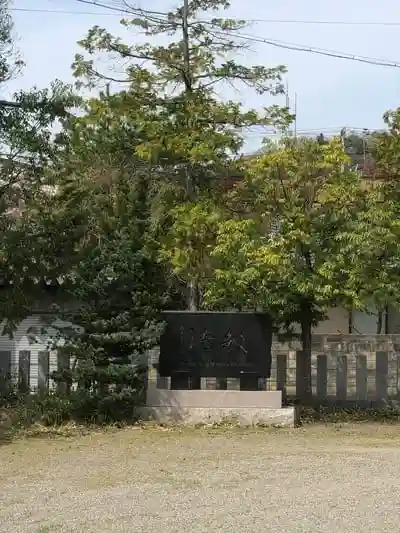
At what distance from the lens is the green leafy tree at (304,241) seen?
11.1 m

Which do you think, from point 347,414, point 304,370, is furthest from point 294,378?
point 347,414

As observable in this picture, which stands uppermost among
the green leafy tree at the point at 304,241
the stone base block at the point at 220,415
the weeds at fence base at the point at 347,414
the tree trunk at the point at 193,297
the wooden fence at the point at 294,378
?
the green leafy tree at the point at 304,241

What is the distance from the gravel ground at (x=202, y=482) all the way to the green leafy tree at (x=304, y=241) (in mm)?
2081

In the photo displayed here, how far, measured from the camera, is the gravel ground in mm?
6070

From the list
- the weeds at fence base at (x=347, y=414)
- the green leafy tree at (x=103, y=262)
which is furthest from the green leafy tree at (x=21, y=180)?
the weeds at fence base at (x=347, y=414)

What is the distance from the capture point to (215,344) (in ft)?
37.7

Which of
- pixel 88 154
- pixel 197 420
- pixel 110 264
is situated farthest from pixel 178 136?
pixel 197 420

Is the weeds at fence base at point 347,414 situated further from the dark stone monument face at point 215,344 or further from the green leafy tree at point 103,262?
the green leafy tree at point 103,262

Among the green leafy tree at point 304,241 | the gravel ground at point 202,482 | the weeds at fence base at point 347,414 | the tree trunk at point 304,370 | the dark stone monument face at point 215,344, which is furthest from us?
the tree trunk at point 304,370

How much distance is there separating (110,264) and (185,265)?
1.41 m

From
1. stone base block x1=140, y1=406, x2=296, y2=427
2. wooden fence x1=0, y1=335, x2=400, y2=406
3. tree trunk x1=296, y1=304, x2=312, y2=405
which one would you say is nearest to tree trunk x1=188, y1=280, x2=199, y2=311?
wooden fence x1=0, y1=335, x2=400, y2=406

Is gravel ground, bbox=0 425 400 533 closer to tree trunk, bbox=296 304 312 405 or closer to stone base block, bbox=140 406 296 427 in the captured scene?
stone base block, bbox=140 406 296 427

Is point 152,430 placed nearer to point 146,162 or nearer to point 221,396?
point 221,396

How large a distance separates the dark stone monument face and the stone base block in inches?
23.5
